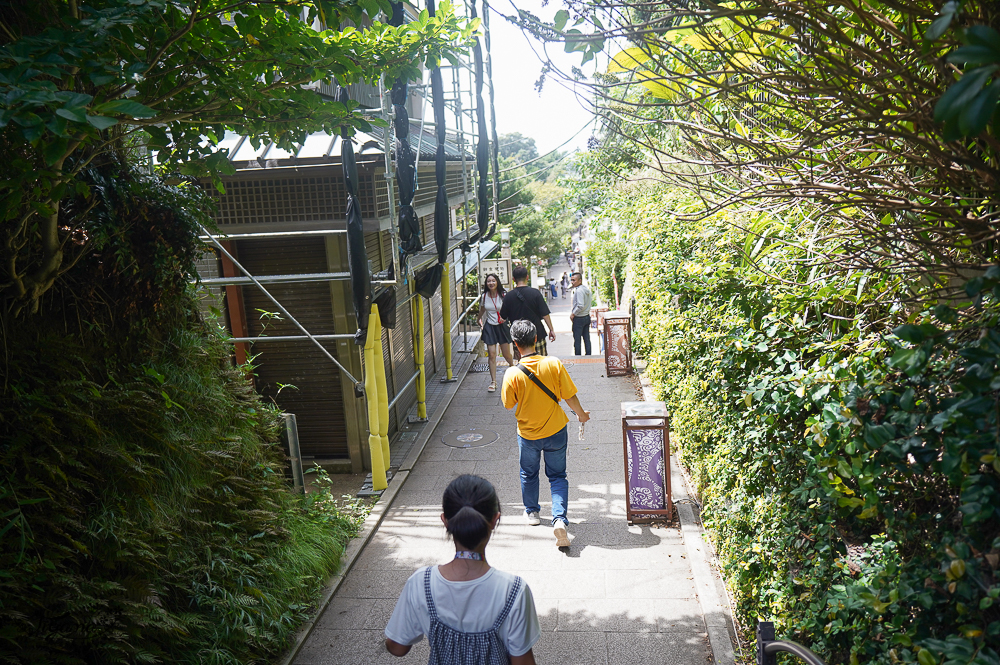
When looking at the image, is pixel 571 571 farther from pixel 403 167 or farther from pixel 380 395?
pixel 403 167

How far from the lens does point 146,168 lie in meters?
5.45

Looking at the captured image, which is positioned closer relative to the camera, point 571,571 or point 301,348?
point 571,571

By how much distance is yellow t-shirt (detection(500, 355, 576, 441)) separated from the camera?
18.5 feet

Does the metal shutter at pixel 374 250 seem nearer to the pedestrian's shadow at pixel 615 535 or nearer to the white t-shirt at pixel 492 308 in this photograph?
the white t-shirt at pixel 492 308

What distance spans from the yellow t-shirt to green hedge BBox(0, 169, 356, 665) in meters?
1.89

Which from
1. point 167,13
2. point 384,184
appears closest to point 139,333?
point 167,13

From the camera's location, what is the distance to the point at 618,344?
37.6 ft

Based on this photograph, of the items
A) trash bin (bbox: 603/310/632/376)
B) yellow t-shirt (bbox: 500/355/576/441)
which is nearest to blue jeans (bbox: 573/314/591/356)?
trash bin (bbox: 603/310/632/376)

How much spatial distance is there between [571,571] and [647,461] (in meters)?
1.11

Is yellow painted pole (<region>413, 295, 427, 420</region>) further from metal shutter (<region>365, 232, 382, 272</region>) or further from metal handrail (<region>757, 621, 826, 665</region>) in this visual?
metal handrail (<region>757, 621, 826, 665</region>)

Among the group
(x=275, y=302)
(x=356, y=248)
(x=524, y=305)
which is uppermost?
(x=356, y=248)

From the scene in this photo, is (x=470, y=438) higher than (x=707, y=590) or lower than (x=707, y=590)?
higher

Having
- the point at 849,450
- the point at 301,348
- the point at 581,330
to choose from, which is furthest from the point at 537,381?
the point at 581,330

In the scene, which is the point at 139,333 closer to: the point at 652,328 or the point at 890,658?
the point at 890,658
